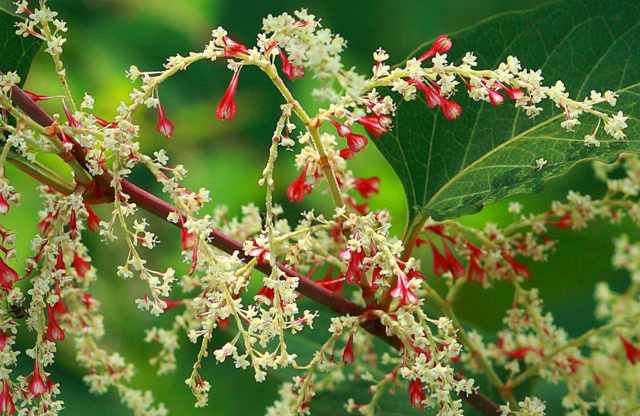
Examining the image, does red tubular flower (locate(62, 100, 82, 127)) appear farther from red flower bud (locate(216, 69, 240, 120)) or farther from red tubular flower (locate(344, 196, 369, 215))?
red tubular flower (locate(344, 196, 369, 215))

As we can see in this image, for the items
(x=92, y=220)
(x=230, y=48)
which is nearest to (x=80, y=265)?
(x=92, y=220)

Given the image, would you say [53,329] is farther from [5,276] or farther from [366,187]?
[366,187]

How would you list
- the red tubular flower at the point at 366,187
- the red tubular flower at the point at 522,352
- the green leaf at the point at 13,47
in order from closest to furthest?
1. the green leaf at the point at 13,47
2. the red tubular flower at the point at 366,187
3. the red tubular flower at the point at 522,352

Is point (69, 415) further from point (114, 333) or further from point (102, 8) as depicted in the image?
point (102, 8)

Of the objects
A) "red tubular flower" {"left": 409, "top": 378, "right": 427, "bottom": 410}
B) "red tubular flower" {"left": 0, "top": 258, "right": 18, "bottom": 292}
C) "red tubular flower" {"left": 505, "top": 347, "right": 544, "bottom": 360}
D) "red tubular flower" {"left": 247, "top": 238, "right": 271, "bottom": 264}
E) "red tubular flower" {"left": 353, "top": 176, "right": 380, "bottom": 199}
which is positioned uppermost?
"red tubular flower" {"left": 353, "top": 176, "right": 380, "bottom": 199}

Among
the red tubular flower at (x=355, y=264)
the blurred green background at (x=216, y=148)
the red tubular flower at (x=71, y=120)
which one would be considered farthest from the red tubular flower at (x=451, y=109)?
the blurred green background at (x=216, y=148)

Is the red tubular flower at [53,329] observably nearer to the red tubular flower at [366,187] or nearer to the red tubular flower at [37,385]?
the red tubular flower at [37,385]

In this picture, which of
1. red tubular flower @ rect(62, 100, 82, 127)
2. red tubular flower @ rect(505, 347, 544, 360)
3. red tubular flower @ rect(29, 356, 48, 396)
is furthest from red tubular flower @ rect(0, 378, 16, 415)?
red tubular flower @ rect(505, 347, 544, 360)
